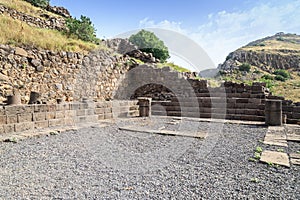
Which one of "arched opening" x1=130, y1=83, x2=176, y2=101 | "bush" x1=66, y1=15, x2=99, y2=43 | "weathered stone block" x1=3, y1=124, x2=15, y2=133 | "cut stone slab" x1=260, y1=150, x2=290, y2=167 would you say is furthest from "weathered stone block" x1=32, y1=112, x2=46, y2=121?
"bush" x1=66, y1=15, x2=99, y2=43

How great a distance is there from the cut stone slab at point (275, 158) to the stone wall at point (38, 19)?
13489 millimetres

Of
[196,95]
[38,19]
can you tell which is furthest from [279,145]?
[38,19]

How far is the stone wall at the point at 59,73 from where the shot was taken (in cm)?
759

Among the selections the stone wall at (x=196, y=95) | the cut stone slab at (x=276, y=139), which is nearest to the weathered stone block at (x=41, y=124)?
the stone wall at (x=196, y=95)

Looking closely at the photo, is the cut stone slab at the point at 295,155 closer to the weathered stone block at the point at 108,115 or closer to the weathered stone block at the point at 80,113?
the weathered stone block at the point at 80,113

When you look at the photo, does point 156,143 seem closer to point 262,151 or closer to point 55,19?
point 262,151

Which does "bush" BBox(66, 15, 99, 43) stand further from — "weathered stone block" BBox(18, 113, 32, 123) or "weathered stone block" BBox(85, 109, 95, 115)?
"weathered stone block" BBox(18, 113, 32, 123)

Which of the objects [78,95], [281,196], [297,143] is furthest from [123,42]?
[281,196]

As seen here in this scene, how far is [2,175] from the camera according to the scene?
275 cm

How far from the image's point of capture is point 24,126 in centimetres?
532

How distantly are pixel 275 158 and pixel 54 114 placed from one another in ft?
17.0

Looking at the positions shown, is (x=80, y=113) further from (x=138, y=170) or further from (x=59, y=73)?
(x=138, y=170)

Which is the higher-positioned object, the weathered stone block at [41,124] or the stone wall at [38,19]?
the stone wall at [38,19]

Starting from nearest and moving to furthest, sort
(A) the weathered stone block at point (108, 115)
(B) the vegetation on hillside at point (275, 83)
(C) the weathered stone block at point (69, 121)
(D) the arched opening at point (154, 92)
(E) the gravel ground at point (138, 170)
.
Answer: (E) the gravel ground at point (138, 170) < (C) the weathered stone block at point (69, 121) < (A) the weathered stone block at point (108, 115) < (D) the arched opening at point (154, 92) < (B) the vegetation on hillside at point (275, 83)
